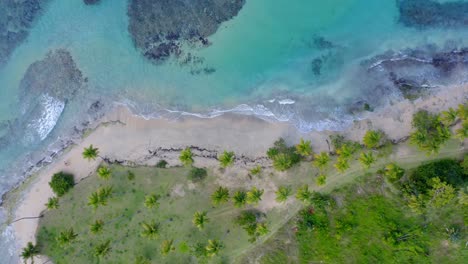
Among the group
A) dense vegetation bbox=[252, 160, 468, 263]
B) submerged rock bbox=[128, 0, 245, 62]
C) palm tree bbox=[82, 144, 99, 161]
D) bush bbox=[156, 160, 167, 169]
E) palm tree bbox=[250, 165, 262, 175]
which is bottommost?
dense vegetation bbox=[252, 160, 468, 263]

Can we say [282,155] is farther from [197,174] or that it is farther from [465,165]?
[465,165]

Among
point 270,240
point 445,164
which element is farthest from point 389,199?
point 270,240

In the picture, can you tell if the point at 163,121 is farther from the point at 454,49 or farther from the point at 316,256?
the point at 454,49

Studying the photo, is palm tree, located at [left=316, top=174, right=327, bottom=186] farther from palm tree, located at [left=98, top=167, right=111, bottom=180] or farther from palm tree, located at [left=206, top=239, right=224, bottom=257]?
palm tree, located at [left=98, top=167, right=111, bottom=180]

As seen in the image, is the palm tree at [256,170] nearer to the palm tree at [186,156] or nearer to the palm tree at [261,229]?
the palm tree at [261,229]

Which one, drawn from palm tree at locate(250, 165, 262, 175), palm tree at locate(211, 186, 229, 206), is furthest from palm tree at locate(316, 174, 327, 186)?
palm tree at locate(211, 186, 229, 206)

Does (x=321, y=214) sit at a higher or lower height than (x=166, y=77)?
lower
